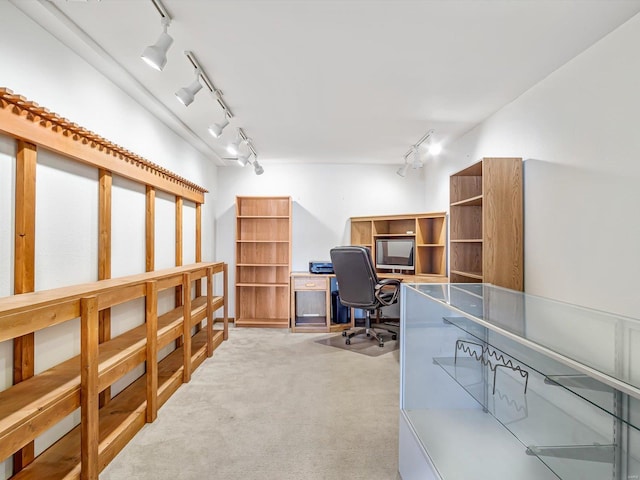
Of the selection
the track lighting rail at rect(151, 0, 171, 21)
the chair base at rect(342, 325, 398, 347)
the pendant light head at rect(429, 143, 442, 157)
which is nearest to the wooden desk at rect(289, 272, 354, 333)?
the chair base at rect(342, 325, 398, 347)

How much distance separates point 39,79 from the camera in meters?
1.73

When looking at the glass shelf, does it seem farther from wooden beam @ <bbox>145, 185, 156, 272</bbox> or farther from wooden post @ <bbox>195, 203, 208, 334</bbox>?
wooden post @ <bbox>195, 203, 208, 334</bbox>

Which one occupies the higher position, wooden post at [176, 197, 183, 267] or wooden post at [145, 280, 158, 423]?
wooden post at [176, 197, 183, 267]

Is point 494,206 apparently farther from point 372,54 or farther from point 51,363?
point 51,363

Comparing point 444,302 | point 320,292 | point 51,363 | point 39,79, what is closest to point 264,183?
point 320,292

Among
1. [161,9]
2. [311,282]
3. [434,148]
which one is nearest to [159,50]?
[161,9]

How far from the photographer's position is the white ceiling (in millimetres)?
1643

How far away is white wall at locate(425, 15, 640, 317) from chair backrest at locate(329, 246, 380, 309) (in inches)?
60.3

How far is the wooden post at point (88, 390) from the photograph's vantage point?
154 centimetres

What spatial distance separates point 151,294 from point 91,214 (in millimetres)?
657

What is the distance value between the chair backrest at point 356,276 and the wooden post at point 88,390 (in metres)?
2.49

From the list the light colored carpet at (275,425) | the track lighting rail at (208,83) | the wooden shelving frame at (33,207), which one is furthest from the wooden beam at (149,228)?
the light colored carpet at (275,425)

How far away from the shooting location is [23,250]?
5.23ft

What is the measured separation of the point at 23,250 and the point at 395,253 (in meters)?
3.86
